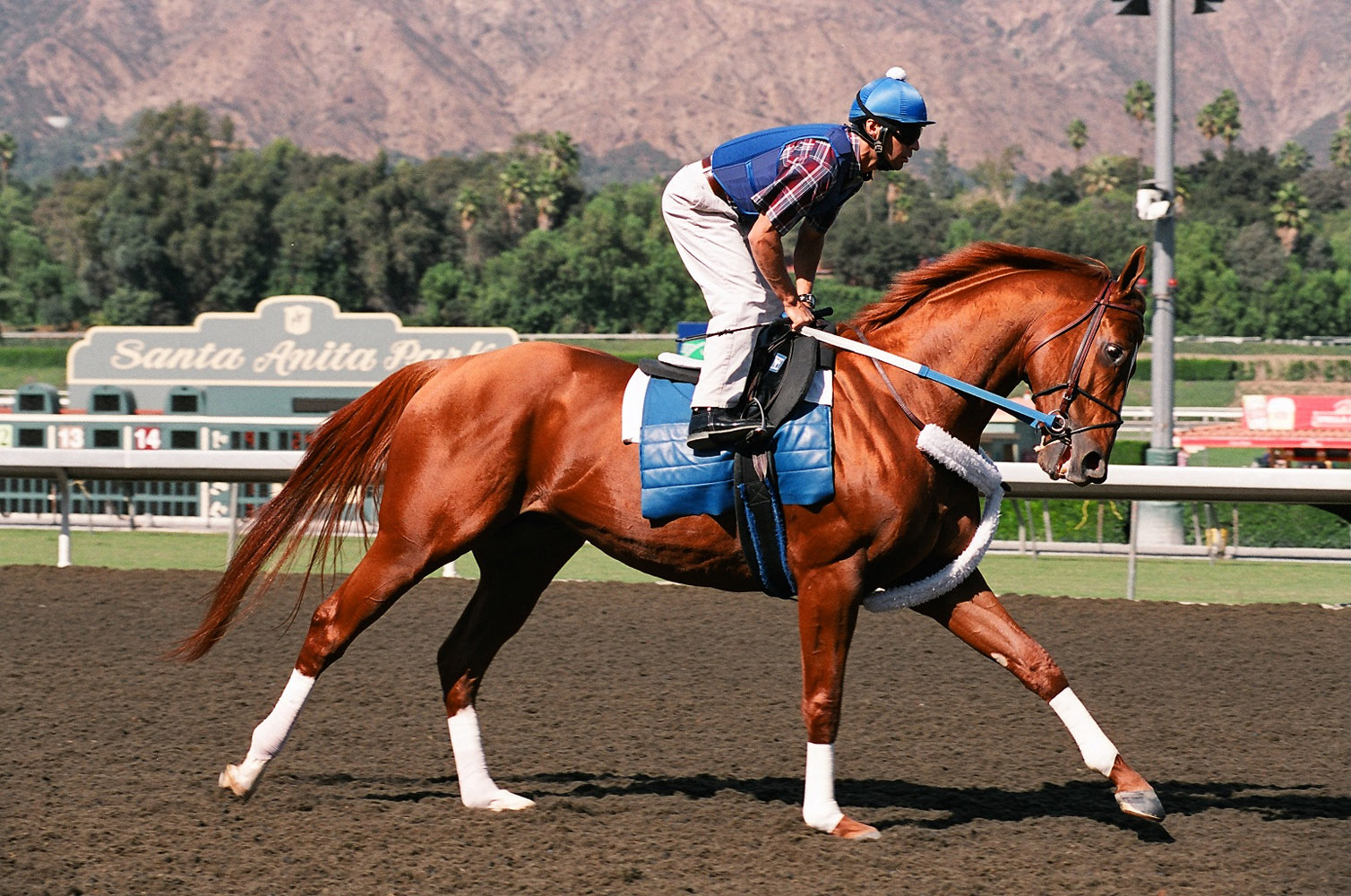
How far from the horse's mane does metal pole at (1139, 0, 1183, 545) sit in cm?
756

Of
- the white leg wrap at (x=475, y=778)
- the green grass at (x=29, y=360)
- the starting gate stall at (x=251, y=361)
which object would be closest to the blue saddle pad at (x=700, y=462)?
the white leg wrap at (x=475, y=778)

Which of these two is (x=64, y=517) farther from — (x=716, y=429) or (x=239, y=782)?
(x=716, y=429)

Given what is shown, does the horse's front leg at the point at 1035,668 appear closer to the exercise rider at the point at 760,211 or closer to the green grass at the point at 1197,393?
the exercise rider at the point at 760,211

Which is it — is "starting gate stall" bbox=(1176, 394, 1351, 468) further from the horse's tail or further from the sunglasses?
the horse's tail

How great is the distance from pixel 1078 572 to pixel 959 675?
176 inches

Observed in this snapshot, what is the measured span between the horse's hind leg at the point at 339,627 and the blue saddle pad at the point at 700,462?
32.2 inches

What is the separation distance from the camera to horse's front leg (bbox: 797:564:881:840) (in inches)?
183

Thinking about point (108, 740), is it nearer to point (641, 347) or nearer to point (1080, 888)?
point (1080, 888)

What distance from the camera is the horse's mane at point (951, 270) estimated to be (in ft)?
16.2

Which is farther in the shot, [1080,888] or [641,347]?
[641,347]

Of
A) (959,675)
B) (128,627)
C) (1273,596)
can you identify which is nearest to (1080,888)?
(959,675)

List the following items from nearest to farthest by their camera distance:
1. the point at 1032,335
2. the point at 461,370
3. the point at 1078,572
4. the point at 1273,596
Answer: the point at 1032,335, the point at 461,370, the point at 1273,596, the point at 1078,572

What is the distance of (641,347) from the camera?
233 feet

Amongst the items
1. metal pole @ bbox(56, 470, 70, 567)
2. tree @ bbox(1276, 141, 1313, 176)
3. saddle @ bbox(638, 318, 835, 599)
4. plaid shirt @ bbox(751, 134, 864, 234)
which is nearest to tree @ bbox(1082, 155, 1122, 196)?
tree @ bbox(1276, 141, 1313, 176)
